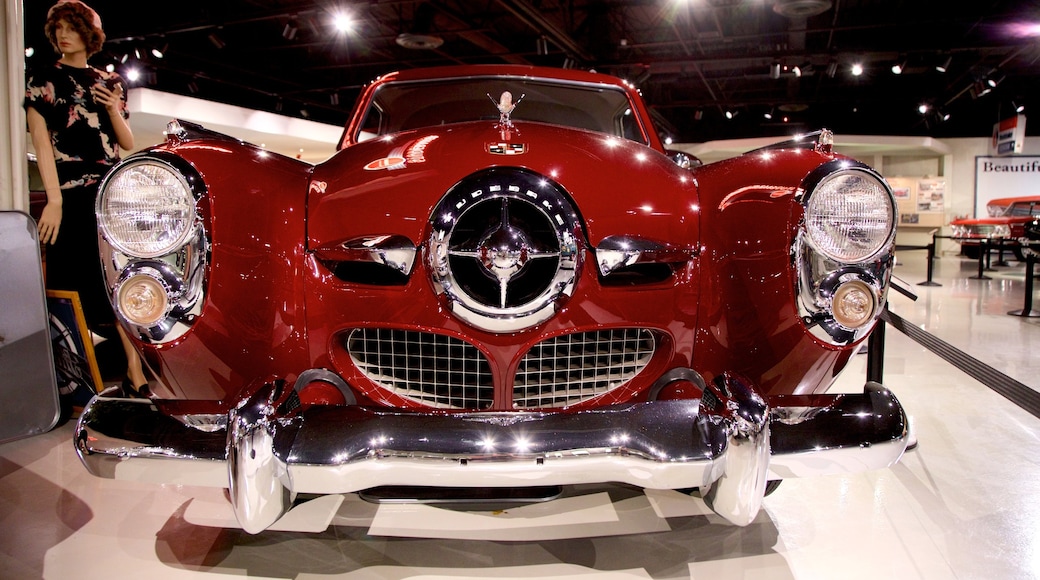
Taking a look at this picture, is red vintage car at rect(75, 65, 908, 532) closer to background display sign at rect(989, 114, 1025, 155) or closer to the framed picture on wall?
the framed picture on wall

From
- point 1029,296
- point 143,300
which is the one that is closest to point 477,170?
point 143,300

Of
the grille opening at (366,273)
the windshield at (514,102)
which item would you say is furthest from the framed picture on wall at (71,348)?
the grille opening at (366,273)

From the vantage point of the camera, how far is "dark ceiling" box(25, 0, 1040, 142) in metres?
8.98

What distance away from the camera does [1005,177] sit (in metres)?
16.3

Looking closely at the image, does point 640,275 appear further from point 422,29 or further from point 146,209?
point 422,29

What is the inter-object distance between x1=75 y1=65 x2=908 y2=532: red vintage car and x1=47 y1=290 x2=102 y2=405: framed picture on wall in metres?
1.44

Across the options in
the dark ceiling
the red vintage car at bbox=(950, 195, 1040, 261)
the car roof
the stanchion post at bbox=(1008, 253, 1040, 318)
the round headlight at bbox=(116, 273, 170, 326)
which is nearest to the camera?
the round headlight at bbox=(116, 273, 170, 326)

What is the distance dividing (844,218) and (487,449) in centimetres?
97

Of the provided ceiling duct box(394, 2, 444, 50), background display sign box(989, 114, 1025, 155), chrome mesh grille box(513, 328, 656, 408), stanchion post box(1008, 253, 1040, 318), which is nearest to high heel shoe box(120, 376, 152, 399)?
chrome mesh grille box(513, 328, 656, 408)

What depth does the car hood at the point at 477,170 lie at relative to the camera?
1546 mm

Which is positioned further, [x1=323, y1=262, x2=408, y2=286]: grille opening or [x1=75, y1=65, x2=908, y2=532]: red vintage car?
[x1=323, y1=262, x2=408, y2=286]: grille opening

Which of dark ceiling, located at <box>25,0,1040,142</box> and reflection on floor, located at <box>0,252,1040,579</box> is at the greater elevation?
dark ceiling, located at <box>25,0,1040,142</box>

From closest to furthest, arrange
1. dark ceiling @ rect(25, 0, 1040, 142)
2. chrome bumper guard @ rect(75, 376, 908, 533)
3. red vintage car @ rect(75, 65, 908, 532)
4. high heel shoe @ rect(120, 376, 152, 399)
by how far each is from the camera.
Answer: chrome bumper guard @ rect(75, 376, 908, 533)
red vintage car @ rect(75, 65, 908, 532)
high heel shoe @ rect(120, 376, 152, 399)
dark ceiling @ rect(25, 0, 1040, 142)

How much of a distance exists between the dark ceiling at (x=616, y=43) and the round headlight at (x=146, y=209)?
23.1 ft
